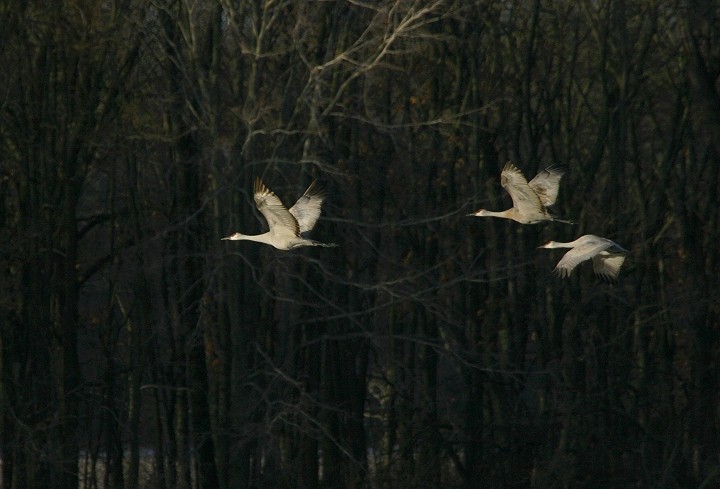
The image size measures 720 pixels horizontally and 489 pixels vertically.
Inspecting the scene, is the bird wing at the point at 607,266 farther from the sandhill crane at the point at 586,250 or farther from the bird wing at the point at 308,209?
the bird wing at the point at 308,209

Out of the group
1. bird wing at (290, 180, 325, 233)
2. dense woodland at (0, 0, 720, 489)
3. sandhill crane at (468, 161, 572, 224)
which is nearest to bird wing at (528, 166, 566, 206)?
sandhill crane at (468, 161, 572, 224)

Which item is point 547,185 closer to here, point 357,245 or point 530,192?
point 530,192

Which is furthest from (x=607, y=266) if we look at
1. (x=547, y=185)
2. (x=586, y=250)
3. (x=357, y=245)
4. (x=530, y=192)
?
(x=357, y=245)

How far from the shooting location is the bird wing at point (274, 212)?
10.8m

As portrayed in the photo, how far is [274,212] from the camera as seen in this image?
10.9 m

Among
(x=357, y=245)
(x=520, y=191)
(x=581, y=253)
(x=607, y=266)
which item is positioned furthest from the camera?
(x=357, y=245)

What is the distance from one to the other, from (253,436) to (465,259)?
217 inches

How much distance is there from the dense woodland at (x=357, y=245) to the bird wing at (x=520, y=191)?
19.9 feet

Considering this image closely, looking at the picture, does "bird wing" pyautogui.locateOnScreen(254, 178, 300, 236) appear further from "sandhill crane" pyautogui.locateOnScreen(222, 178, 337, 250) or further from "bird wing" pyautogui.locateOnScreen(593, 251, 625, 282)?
"bird wing" pyautogui.locateOnScreen(593, 251, 625, 282)

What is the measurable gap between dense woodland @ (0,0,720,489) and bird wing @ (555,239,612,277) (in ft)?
21.3

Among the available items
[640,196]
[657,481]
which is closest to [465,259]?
[640,196]

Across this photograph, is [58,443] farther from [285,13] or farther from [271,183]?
[285,13]

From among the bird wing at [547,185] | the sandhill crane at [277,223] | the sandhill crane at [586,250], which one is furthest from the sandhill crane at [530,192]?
the sandhill crane at [277,223]

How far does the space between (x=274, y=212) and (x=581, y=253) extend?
2452 mm
